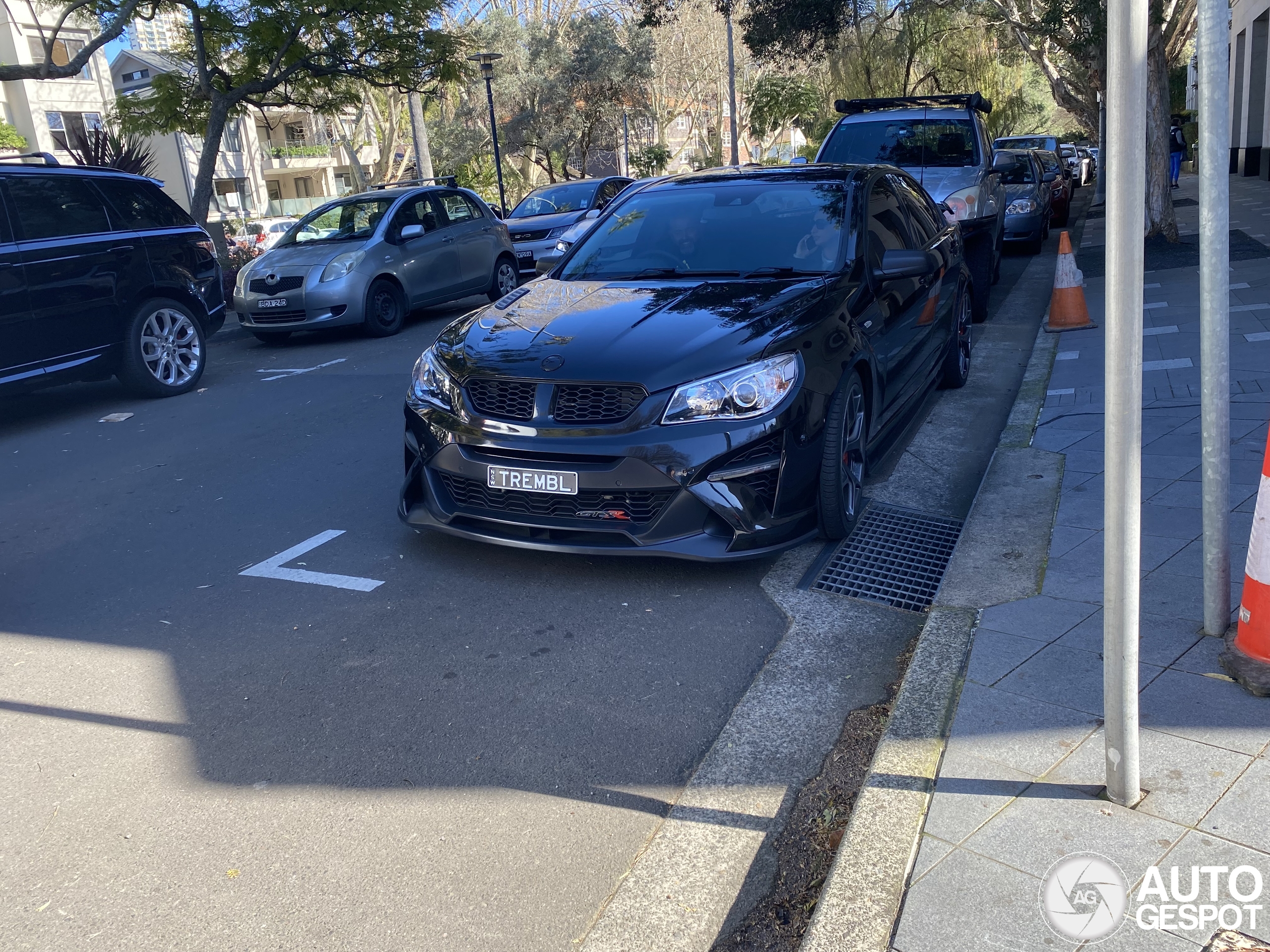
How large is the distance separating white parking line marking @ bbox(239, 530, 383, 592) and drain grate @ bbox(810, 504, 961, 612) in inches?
77.9

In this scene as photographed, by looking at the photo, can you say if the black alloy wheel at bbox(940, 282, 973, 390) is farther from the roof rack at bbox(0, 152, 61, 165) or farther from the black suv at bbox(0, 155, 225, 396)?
the roof rack at bbox(0, 152, 61, 165)

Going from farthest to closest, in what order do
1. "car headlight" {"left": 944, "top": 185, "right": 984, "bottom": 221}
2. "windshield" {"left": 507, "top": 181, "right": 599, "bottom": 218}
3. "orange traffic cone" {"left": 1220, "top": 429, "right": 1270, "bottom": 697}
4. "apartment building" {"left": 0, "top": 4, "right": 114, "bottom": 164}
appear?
"apartment building" {"left": 0, "top": 4, "right": 114, "bottom": 164}
"windshield" {"left": 507, "top": 181, "right": 599, "bottom": 218}
"car headlight" {"left": 944, "top": 185, "right": 984, "bottom": 221}
"orange traffic cone" {"left": 1220, "top": 429, "right": 1270, "bottom": 697}

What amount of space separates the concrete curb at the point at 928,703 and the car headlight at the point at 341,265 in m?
7.67

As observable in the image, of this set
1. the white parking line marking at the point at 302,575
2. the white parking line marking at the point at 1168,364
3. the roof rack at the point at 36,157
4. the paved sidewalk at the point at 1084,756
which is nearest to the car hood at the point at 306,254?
the roof rack at the point at 36,157

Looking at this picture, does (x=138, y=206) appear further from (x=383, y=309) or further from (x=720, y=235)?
(x=720, y=235)

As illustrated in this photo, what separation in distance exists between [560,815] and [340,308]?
9187 mm

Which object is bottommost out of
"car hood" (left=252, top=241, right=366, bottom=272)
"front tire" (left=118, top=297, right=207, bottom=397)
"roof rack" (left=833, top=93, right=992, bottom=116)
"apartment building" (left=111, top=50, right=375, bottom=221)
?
"front tire" (left=118, top=297, right=207, bottom=397)

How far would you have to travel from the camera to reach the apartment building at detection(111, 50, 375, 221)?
50125mm

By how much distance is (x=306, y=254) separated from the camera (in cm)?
1180

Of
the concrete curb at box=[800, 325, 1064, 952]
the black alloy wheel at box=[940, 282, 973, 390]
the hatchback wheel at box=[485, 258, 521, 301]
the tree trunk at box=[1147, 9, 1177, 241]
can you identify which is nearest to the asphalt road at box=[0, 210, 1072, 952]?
the concrete curb at box=[800, 325, 1064, 952]

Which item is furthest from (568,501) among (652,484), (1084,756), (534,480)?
(1084,756)

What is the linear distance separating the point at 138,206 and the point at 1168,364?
8.17 metres

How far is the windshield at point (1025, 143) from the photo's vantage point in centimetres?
2172

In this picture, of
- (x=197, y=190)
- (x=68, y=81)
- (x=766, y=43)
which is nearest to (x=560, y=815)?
(x=197, y=190)
